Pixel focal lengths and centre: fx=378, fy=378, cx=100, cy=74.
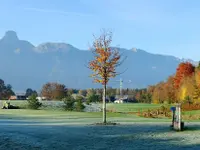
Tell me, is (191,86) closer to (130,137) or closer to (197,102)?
(197,102)

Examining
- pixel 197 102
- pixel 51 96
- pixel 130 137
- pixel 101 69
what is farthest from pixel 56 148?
pixel 51 96

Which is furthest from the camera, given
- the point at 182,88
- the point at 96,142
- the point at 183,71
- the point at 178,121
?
the point at 183,71

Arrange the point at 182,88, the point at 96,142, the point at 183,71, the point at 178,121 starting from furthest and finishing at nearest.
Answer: the point at 183,71
the point at 182,88
the point at 178,121
the point at 96,142

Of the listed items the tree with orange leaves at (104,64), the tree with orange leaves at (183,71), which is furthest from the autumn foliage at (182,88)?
the tree with orange leaves at (104,64)

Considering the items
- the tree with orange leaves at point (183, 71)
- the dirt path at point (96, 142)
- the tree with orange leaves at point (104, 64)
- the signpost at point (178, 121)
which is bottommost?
the dirt path at point (96, 142)

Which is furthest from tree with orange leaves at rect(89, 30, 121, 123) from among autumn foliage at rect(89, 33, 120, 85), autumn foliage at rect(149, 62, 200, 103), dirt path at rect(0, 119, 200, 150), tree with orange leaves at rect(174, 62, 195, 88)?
tree with orange leaves at rect(174, 62, 195, 88)

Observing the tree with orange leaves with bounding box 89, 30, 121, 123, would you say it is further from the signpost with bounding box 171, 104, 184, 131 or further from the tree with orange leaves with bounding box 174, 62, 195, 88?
the tree with orange leaves with bounding box 174, 62, 195, 88

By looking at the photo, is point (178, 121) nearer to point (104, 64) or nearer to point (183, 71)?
point (104, 64)

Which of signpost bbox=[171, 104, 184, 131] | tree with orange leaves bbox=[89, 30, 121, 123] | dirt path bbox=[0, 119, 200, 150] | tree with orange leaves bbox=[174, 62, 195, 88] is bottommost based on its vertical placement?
dirt path bbox=[0, 119, 200, 150]

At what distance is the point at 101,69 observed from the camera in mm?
27891

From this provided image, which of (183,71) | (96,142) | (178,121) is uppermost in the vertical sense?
(183,71)

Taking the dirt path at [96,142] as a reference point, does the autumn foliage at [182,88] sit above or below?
above

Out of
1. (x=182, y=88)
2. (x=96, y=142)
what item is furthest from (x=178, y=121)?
(x=182, y=88)

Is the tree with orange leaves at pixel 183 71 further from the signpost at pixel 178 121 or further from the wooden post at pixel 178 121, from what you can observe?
the wooden post at pixel 178 121
